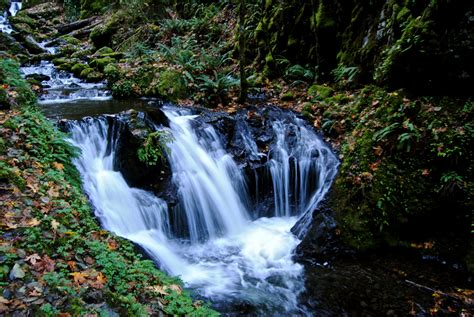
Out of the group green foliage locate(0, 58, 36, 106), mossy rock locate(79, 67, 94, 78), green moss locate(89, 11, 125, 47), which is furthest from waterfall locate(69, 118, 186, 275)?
green moss locate(89, 11, 125, 47)

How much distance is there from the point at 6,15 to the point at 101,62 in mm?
17140

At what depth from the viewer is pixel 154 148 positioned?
7.21 m

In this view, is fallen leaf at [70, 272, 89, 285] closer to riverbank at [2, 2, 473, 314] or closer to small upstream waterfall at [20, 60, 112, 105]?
riverbank at [2, 2, 473, 314]

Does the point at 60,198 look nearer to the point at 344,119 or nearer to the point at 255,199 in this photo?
the point at 255,199

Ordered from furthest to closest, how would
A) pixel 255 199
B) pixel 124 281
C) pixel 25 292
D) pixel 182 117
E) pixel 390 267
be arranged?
pixel 182 117 → pixel 255 199 → pixel 390 267 → pixel 124 281 → pixel 25 292

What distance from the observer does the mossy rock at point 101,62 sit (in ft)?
44.6

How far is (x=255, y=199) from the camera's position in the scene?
7.89m

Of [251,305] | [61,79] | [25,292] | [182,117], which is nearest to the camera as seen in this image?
[25,292]

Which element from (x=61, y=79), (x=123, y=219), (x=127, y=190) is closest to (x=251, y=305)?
(x=123, y=219)

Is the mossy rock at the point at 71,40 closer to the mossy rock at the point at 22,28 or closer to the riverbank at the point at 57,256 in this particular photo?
the mossy rock at the point at 22,28

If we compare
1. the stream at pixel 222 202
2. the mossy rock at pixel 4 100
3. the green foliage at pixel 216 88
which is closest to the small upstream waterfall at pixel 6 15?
the green foliage at pixel 216 88

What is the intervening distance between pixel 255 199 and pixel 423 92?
4200 millimetres

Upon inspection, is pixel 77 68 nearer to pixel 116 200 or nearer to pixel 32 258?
pixel 116 200

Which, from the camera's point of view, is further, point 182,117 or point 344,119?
point 182,117
